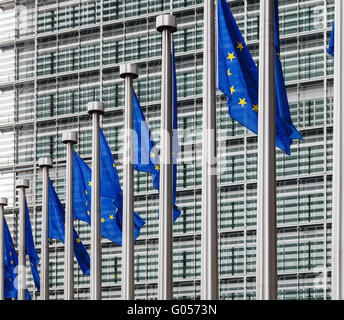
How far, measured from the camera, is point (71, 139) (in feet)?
119

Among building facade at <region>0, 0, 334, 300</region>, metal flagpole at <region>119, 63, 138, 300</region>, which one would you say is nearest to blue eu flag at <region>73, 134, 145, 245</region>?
metal flagpole at <region>119, 63, 138, 300</region>

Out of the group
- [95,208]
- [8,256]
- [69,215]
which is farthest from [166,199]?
[8,256]

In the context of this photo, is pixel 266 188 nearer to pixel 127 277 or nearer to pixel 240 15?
pixel 127 277

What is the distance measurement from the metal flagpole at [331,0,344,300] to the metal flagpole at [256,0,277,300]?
6.22 feet

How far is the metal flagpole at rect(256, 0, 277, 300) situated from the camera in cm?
2012

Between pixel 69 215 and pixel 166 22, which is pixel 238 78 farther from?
pixel 69 215

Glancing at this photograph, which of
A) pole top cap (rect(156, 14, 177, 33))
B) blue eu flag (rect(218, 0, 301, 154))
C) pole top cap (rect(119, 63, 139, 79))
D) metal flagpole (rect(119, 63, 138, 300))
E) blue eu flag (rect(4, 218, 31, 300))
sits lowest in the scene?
blue eu flag (rect(4, 218, 31, 300))

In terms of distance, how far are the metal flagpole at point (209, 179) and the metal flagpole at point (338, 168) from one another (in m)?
4.18

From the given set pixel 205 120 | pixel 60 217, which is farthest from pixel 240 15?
pixel 205 120

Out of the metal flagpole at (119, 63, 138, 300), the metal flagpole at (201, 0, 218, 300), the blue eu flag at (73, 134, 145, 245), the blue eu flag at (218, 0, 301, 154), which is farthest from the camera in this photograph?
the blue eu flag at (73, 134, 145, 245)

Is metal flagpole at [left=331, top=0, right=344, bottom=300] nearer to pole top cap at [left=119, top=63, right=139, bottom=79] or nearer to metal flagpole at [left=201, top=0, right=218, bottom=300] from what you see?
metal flagpole at [left=201, top=0, right=218, bottom=300]

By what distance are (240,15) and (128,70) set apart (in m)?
43.1

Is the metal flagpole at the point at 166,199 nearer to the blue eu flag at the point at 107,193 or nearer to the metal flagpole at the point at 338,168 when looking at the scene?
the blue eu flag at the point at 107,193

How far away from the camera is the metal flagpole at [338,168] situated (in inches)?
712
